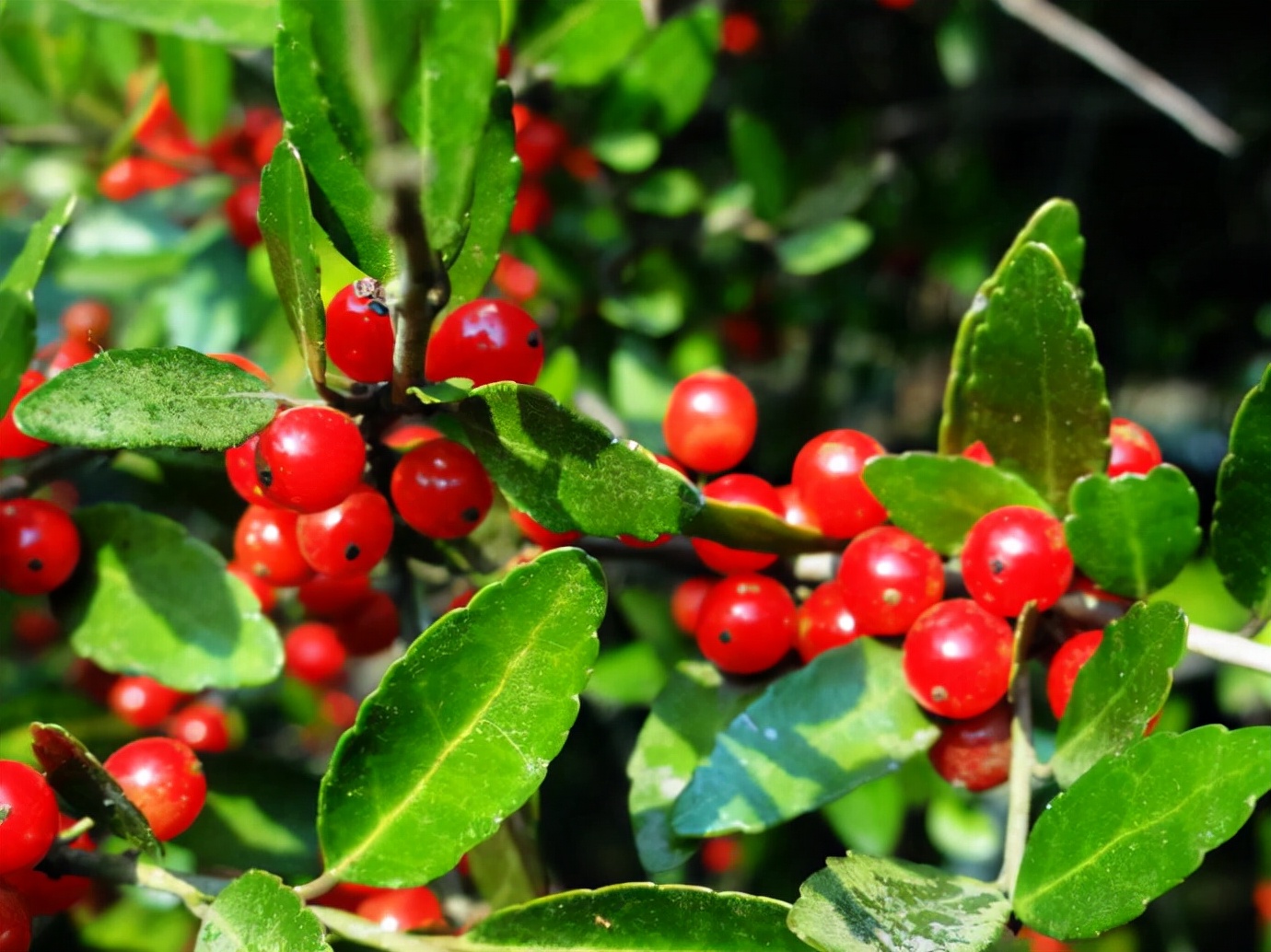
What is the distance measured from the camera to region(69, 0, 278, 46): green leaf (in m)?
1.39

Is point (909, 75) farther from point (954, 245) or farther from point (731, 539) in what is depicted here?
point (731, 539)

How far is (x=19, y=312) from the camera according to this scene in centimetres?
117

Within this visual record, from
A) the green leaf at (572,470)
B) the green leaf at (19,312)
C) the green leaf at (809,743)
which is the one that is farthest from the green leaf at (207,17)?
the green leaf at (809,743)

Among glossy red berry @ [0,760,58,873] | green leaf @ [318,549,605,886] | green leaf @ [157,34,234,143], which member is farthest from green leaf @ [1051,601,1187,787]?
green leaf @ [157,34,234,143]

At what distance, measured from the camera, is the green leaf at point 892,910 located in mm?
943

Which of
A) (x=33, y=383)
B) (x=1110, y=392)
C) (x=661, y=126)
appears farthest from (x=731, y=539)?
(x=1110, y=392)

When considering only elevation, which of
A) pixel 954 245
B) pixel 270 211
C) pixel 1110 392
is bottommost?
pixel 1110 392

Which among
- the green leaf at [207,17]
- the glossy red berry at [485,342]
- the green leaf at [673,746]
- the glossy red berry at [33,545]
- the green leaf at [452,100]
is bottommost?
Answer: the green leaf at [673,746]

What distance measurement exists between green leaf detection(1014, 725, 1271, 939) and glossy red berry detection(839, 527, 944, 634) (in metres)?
0.28

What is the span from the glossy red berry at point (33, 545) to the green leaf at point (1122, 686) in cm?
113

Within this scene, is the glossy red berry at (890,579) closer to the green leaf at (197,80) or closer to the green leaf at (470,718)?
the green leaf at (470,718)

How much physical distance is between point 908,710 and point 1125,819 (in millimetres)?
305

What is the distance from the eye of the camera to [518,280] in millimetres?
2256

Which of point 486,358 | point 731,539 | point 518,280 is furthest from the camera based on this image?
point 518,280
